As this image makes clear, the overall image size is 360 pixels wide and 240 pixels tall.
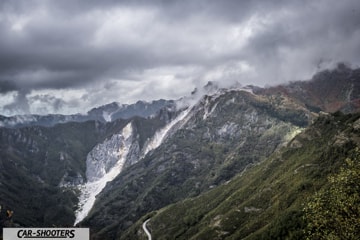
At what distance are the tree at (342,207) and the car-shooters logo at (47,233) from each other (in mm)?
43926

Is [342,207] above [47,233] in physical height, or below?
below

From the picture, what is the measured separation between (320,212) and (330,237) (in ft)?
16.6

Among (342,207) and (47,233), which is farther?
(342,207)

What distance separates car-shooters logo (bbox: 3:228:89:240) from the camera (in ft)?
251

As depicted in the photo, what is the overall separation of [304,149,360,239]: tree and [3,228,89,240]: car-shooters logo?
144ft

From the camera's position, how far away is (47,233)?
7631cm

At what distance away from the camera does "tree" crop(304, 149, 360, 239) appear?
81.4m

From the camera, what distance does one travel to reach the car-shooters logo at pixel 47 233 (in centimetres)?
7644

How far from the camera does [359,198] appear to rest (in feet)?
269

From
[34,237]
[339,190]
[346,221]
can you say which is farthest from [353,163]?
[34,237]

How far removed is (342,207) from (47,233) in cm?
5536

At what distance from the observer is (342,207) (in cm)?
8162

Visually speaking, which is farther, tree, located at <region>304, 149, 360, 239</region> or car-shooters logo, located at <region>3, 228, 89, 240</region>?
tree, located at <region>304, 149, 360, 239</region>

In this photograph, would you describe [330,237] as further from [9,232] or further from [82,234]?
[9,232]
